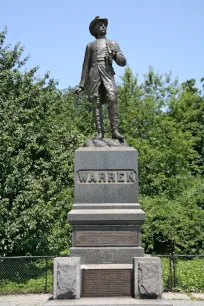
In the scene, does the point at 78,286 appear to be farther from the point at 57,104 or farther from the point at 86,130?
the point at 86,130

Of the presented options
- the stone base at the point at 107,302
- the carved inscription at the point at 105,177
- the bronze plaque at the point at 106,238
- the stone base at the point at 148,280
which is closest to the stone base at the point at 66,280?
the stone base at the point at 107,302

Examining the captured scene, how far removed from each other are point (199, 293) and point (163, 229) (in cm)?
498

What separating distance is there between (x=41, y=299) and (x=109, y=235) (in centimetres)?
544

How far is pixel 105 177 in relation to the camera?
749 cm

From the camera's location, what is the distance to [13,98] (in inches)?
621

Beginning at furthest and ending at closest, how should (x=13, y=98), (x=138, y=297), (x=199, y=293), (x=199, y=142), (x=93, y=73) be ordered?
(x=199, y=142)
(x=13, y=98)
(x=199, y=293)
(x=93, y=73)
(x=138, y=297)

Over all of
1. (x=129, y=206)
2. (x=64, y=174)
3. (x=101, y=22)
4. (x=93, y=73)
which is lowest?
(x=129, y=206)

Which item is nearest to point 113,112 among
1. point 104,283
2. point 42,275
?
point 104,283

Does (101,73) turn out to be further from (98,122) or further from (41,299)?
(41,299)

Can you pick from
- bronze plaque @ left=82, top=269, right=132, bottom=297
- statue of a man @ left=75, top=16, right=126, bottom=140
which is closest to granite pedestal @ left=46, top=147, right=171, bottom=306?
bronze plaque @ left=82, top=269, right=132, bottom=297

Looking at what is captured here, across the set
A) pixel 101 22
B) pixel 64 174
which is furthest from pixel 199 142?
pixel 101 22

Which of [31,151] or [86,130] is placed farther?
[86,130]

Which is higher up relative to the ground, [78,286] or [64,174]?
[64,174]

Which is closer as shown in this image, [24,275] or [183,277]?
[183,277]
